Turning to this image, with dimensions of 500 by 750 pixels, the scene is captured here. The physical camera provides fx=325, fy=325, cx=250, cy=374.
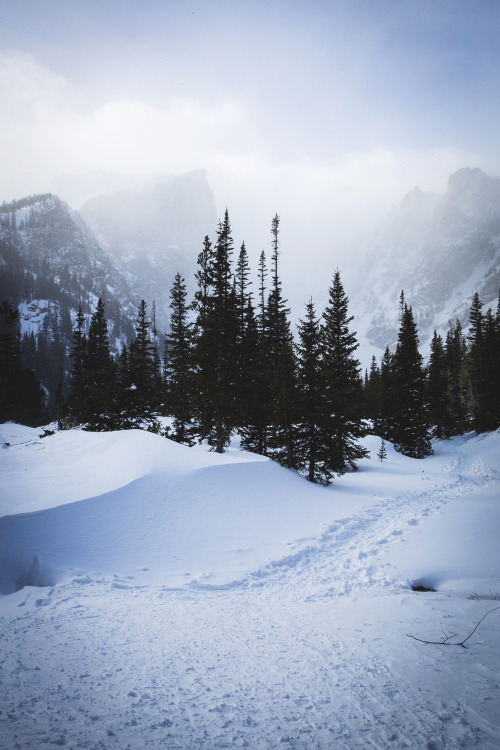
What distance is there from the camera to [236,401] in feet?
64.4

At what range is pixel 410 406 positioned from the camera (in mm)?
32562

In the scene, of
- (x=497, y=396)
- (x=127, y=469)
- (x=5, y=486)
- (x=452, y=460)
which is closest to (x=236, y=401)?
(x=127, y=469)

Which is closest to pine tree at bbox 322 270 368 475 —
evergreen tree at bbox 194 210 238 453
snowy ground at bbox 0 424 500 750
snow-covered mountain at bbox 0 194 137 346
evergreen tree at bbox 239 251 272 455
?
evergreen tree at bbox 239 251 272 455

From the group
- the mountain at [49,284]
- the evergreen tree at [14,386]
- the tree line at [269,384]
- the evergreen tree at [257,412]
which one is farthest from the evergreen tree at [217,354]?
the mountain at [49,284]

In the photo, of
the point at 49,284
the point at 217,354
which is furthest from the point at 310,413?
the point at 49,284

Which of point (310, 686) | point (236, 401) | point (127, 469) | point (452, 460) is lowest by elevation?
point (452, 460)

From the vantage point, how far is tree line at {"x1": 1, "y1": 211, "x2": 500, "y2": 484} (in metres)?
17.0

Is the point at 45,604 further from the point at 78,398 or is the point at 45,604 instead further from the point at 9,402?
the point at 9,402

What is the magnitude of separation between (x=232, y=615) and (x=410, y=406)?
106 feet

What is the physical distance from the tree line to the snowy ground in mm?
6210

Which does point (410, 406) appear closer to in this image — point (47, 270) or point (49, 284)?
point (49, 284)

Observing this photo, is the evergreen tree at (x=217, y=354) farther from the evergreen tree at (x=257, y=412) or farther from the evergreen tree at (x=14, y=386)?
the evergreen tree at (x=14, y=386)

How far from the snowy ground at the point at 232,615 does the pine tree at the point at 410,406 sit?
2298 centimetres

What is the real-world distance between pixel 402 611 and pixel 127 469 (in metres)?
8.76
